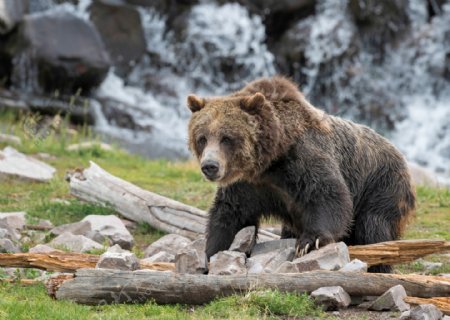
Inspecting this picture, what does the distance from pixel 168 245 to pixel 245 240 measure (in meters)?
1.22

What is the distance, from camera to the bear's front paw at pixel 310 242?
5.97 metres

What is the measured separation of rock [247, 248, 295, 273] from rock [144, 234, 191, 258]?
52.2 inches

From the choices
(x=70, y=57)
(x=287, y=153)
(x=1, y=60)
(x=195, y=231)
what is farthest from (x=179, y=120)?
(x=287, y=153)

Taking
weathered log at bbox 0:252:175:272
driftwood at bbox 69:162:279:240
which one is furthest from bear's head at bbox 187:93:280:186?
driftwood at bbox 69:162:279:240

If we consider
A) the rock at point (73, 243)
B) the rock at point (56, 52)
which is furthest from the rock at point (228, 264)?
the rock at point (56, 52)

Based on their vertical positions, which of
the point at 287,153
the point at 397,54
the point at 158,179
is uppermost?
the point at 397,54

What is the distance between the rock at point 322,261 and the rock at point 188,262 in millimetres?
549

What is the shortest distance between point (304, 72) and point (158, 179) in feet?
37.0

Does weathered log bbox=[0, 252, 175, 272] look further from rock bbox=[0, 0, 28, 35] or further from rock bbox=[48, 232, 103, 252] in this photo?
rock bbox=[0, 0, 28, 35]

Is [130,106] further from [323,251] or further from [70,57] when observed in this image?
[323,251]

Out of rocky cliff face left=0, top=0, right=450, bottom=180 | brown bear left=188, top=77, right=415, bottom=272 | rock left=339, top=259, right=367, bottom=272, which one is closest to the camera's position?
rock left=339, top=259, right=367, bottom=272

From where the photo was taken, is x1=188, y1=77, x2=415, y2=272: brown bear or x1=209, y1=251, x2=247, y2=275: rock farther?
x1=188, y1=77, x2=415, y2=272: brown bear

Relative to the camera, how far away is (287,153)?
6262 mm

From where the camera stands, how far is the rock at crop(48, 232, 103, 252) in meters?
6.98
